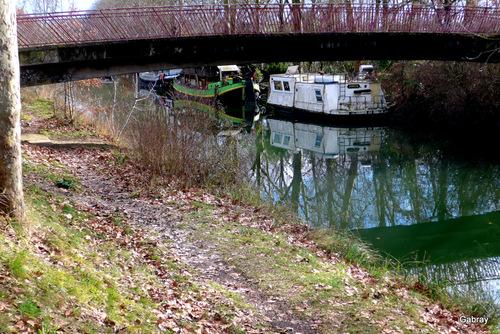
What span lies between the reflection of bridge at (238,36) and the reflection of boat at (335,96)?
443 inches

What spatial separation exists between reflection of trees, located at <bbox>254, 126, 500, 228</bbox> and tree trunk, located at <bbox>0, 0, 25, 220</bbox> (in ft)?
28.1

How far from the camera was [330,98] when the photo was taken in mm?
34125

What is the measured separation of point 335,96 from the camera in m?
34.1

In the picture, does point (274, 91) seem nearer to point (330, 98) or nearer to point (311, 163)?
point (330, 98)

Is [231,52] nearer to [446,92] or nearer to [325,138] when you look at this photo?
[325,138]

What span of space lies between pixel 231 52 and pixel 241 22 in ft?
4.44

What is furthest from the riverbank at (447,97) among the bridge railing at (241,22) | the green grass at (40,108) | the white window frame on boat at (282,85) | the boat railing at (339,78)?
the green grass at (40,108)

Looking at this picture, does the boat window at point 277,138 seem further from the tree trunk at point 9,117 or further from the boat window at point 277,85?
the tree trunk at point 9,117

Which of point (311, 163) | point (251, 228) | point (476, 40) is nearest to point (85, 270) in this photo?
point (251, 228)

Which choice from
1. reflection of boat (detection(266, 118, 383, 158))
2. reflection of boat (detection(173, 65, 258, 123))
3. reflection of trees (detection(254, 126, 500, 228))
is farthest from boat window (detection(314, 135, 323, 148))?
reflection of boat (detection(173, 65, 258, 123))

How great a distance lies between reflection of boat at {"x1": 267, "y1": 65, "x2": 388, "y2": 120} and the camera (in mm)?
33656

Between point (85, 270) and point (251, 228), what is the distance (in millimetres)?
5130

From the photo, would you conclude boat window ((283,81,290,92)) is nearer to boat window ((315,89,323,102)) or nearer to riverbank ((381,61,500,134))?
boat window ((315,89,323,102))

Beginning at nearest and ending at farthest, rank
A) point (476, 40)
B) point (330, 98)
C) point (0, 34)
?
point (0, 34)
point (476, 40)
point (330, 98)
